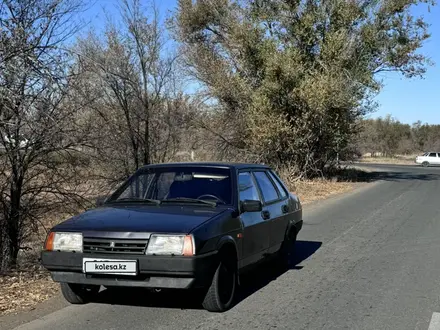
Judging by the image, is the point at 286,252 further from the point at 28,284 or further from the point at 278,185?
the point at 28,284

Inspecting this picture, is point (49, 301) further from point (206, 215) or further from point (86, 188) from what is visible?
point (86, 188)

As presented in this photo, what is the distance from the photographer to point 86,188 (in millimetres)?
9844

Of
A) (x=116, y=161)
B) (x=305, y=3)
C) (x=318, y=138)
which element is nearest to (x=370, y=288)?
(x=116, y=161)

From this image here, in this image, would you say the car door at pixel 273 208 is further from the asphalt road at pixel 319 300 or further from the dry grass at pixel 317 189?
the dry grass at pixel 317 189

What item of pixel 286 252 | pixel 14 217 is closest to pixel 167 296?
pixel 286 252

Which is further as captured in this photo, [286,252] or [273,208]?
[286,252]

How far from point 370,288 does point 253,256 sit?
5.03ft

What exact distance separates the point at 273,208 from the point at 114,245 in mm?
2684

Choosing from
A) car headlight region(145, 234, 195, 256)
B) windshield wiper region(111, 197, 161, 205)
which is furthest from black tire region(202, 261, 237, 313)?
windshield wiper region(111, 197, 161, 205)

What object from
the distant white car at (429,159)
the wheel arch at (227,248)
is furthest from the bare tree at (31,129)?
the distant white car at (429,159)

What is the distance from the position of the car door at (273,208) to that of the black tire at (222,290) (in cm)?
129

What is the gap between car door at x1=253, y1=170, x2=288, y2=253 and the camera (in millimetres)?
6895

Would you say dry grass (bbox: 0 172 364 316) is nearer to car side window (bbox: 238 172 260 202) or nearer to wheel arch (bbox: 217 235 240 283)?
wheel arch (bbox: 217 235 240 283)

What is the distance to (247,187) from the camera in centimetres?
652
